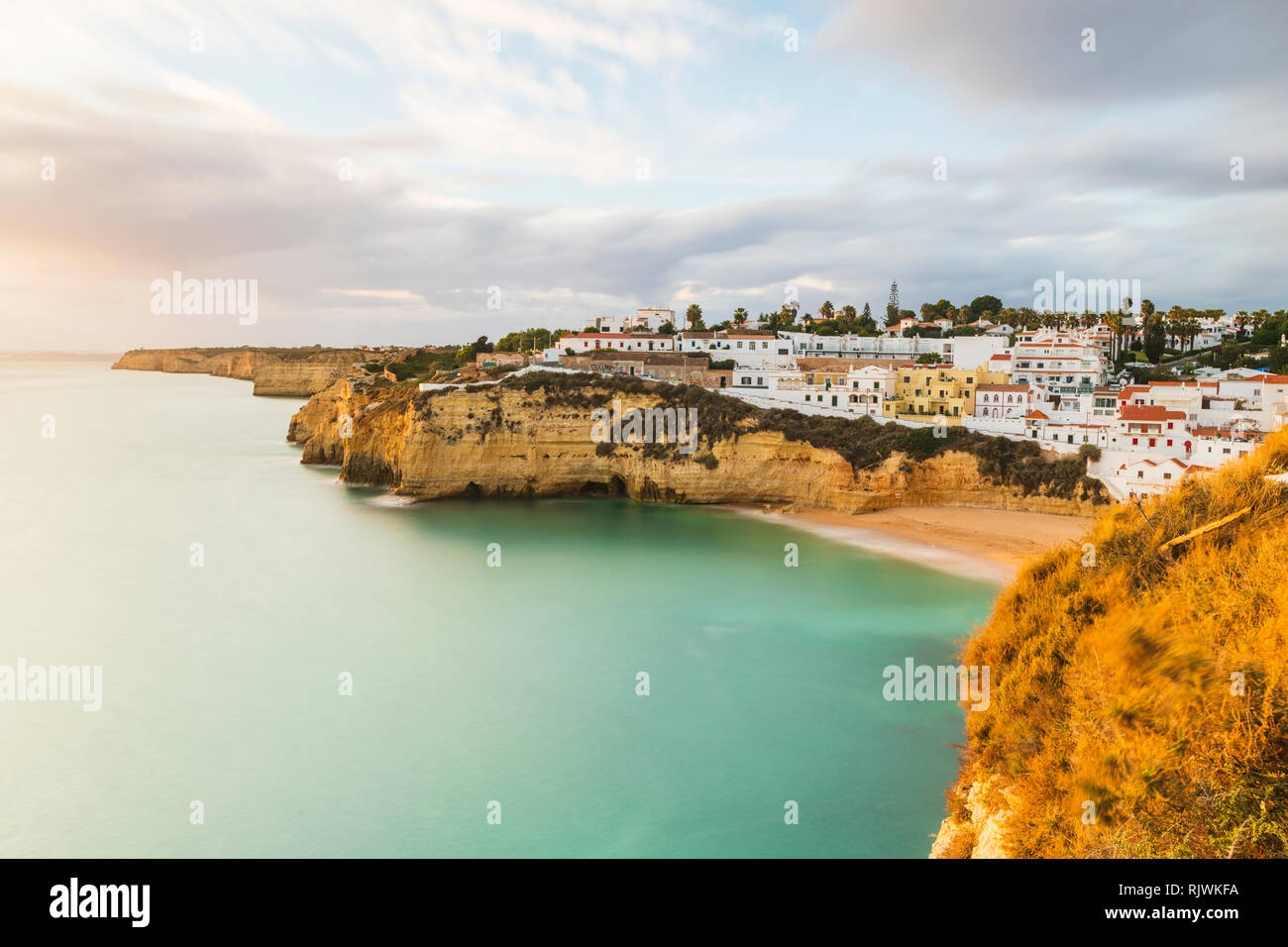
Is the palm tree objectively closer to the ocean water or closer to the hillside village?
the hillside village

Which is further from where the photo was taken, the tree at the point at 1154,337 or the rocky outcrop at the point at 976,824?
the tree at the point at 1154,337

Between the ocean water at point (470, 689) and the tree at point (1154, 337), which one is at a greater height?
the tree at point (1154, 337)

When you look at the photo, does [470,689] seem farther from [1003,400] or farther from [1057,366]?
[1057,366]

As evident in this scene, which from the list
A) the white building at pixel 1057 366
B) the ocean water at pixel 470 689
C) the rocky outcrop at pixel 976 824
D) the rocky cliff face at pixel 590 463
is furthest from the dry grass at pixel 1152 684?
the white building at pixel 1057 366

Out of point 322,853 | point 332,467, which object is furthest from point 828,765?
point 332,467
